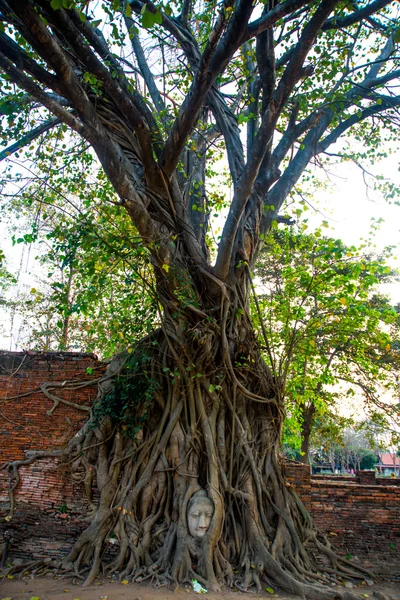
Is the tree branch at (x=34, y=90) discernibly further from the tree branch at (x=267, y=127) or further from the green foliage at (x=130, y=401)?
the green foliage at (x=130, y=401)

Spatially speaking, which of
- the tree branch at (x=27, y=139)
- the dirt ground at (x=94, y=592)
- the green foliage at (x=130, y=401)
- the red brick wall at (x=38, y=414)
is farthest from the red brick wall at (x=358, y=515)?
the tree branch at (x=27, y=139)

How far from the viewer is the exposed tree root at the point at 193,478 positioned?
456 centimetres

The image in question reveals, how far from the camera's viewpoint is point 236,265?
19.4 ft

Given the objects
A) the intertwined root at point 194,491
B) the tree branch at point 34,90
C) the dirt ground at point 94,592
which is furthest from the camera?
the intertwined root at point 194,491

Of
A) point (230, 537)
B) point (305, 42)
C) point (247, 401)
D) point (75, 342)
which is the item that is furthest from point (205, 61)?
point (75, 342)

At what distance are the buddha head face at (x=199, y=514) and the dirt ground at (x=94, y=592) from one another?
1.92 ft

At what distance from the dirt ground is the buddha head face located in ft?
1.92

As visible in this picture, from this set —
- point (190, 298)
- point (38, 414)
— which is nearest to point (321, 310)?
point (190, 298)

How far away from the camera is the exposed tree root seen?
456 cm

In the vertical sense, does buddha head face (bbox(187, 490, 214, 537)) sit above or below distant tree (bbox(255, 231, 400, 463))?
below

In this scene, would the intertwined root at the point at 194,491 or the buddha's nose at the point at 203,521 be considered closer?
the intertwined root at the point at 194,491

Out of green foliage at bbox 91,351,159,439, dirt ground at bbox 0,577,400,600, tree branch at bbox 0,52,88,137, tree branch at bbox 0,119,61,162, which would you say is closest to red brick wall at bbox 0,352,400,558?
green foliage at bbox 91,351,159,439

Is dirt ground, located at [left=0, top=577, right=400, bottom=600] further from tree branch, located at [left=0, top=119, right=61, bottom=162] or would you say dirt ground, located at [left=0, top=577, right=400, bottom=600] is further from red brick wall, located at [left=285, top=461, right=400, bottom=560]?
tree branch, located at [left=0, top=119, right=61, bottom=162]

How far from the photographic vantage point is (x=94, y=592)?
160 inches
